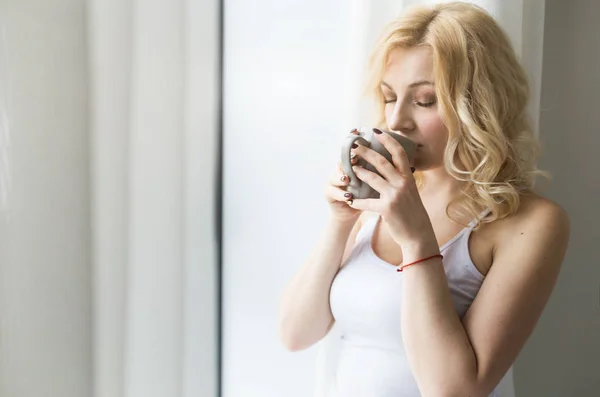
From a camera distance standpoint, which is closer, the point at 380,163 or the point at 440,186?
the point at 380,163

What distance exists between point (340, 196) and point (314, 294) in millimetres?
196

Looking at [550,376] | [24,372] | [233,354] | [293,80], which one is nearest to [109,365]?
[24,372]

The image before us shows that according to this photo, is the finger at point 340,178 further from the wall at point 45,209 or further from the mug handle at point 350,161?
the wall at point 45,209

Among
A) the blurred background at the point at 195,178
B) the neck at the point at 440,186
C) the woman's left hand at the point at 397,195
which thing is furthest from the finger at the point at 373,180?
the blurred background at the point at 195,178

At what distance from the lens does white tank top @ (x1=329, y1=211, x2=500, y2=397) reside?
967 millimetres

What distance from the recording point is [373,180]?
92 centimetres

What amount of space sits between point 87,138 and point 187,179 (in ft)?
1.19

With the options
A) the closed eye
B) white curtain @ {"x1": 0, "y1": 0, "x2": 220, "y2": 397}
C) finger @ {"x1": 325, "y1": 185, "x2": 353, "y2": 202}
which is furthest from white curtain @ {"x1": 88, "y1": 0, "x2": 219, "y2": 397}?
the closed eye

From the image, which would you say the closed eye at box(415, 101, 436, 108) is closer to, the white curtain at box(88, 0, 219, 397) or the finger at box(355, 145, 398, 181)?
the finger at box(355, 145, 398, 181)

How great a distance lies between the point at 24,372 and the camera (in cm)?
85

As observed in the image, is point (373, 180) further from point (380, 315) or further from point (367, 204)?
point (380, 315)

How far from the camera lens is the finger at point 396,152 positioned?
921 mm

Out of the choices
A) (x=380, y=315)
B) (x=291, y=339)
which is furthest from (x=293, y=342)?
(x=380, y=315)

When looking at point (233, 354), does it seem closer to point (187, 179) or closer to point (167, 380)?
point (167, 380)
